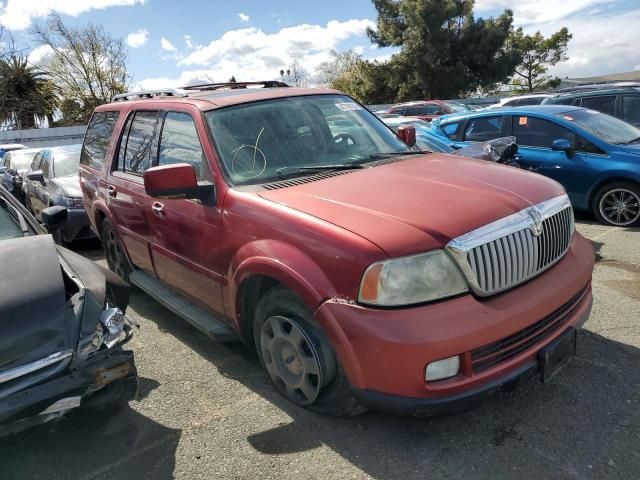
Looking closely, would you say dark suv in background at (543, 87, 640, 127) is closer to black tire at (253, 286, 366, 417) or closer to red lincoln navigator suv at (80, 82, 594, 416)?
red lincoln navigator suv at (80, 82, 594, 416)

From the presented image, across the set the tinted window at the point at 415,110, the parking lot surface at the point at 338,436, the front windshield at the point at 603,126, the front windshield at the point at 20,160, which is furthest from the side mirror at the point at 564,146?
the tinted window at the point at 415,110

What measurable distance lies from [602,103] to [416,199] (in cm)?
810

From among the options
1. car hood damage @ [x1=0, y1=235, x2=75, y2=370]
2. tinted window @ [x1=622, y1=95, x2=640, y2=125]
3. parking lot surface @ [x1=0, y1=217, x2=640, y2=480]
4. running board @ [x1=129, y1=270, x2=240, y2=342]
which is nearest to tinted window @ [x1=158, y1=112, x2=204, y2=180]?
running board @ [x1=129, y1=270, x2=240, y2=342]

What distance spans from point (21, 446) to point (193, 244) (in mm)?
1537

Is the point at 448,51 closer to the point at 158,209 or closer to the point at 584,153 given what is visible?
the point at 584,153

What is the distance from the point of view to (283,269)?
2.68 m

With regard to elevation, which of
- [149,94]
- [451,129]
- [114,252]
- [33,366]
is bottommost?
[114,252]

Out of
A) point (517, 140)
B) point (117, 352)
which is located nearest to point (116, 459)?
point (117, 352)

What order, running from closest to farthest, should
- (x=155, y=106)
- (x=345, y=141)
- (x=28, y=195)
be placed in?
1. (x=345, y=141)
2. (x=155, y=106)
3. (x=28, y=195)

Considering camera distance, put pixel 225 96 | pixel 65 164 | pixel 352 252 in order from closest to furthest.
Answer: pixel 352 252
pixel 225 96
pixel 65 164

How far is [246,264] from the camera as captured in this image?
2943 mm

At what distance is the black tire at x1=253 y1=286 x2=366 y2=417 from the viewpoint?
2.69 meters

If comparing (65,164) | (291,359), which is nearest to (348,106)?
(291,359)

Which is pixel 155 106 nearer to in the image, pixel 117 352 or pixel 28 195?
pixel 117 352
